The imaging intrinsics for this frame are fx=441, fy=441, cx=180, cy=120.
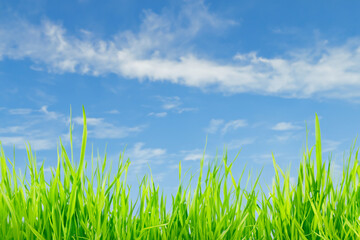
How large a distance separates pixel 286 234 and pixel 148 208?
0.90 meters

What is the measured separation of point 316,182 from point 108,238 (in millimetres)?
1368

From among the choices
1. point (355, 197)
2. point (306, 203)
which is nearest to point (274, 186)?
point (306, 203)

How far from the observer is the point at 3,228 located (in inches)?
103

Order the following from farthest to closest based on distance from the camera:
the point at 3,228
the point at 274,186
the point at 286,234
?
the point at 274,186
the point at 286,234
the point at 3,228

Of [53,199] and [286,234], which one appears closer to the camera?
[53,199]

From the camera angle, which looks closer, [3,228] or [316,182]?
[3,228]

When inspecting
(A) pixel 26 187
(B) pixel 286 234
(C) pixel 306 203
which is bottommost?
(B) pixel 286 234

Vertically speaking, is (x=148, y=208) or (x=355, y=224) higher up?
(x=148, y=208)

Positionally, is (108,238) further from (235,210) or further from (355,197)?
(355,197)

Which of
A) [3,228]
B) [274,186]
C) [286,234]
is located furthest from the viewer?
[274,186]

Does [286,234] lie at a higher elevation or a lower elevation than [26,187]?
lower

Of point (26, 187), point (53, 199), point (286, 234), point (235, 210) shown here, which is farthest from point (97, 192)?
point (286, 234)

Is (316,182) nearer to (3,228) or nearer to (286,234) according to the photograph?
(286,234)

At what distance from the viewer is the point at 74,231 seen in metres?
2.67
